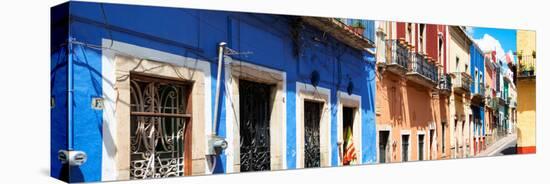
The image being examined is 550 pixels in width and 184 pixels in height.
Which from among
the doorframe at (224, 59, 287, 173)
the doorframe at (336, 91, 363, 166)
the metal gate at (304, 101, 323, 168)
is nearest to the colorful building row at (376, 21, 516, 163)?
the doorframe at (336, 91, 363, 166)

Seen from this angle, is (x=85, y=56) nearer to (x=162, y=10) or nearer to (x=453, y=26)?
(x=162, y=10)

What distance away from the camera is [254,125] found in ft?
23.4

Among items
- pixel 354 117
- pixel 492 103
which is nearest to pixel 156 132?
pixel 354 117

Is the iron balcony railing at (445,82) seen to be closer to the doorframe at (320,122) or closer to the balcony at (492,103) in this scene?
the balcony at (492,103)

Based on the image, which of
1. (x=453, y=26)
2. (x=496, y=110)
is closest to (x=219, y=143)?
(x=453, y=26)

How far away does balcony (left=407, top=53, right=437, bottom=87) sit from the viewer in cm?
898

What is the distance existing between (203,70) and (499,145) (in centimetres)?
534

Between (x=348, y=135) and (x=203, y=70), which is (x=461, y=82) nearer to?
(x=348, y=135)

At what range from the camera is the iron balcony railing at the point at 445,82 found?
9.55 metres

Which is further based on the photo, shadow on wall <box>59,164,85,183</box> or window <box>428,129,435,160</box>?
window <box>428,129,435,160</box>

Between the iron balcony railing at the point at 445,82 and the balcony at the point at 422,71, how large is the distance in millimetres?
126

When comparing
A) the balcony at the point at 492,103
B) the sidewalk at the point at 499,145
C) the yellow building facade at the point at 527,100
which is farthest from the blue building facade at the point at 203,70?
the yellow building facade at the point at 527,100

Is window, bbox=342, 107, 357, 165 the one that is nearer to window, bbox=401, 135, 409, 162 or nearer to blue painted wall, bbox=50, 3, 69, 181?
window, bbox=401, 135, 409, 162

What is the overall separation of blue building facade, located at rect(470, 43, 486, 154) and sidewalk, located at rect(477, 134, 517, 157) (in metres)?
0.12
